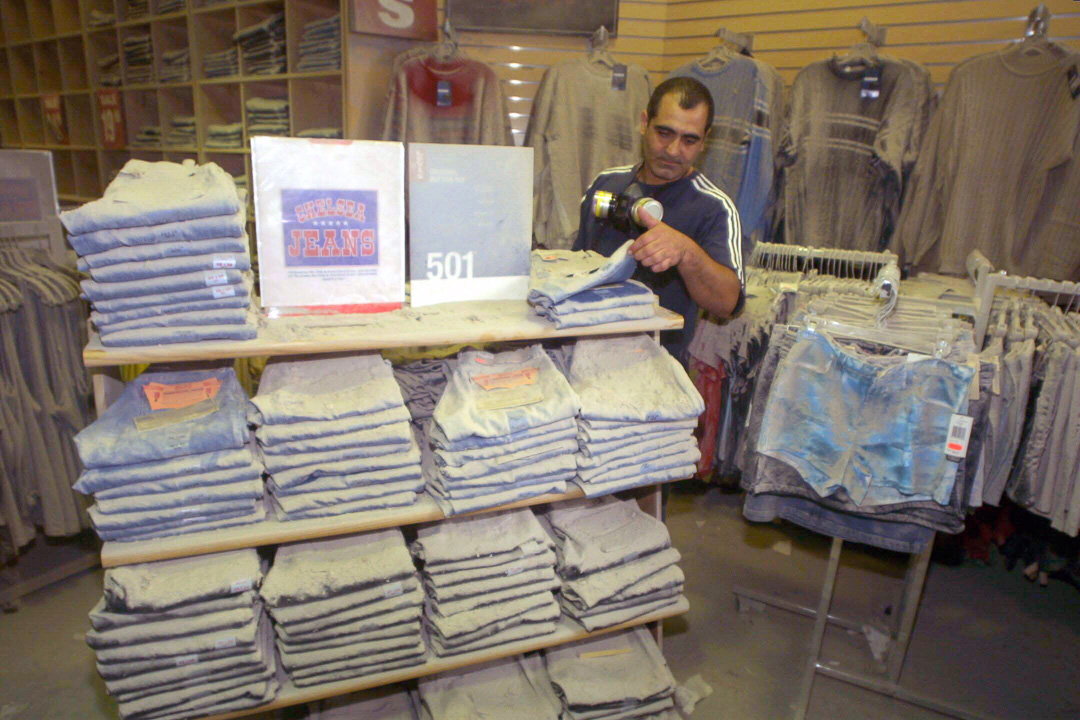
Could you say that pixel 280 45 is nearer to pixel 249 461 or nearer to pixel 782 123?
pixel 782 123

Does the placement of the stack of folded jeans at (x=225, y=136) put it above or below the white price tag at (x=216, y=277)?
above

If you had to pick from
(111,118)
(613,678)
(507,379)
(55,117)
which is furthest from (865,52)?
(55,117)

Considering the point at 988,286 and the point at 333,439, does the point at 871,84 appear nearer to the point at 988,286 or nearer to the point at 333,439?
the point at 988,286

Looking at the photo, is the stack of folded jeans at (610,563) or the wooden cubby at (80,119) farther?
the wooden cubby at (80,119)

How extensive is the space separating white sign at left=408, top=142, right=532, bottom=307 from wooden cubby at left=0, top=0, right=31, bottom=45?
6.68 m

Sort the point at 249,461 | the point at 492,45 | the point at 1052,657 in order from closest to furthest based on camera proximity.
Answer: the point at 249,461, the point at 1052,657, the point at 492,45

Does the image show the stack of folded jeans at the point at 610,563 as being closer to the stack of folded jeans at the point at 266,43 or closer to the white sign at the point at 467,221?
the white sign at the point at 467,221

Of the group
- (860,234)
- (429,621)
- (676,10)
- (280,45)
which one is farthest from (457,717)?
(676,10)

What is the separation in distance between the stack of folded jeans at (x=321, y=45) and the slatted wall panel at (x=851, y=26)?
2.26 m

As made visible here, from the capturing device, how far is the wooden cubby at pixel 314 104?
13.7 feet

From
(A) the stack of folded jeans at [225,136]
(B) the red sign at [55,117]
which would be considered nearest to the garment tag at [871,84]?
(A) the stack of folded jeans at [225,136]

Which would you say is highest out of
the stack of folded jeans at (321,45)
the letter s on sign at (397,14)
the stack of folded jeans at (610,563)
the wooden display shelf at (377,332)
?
the letter s on sign at (397,14)

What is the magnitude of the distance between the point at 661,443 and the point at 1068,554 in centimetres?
223

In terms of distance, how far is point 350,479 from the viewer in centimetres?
171
